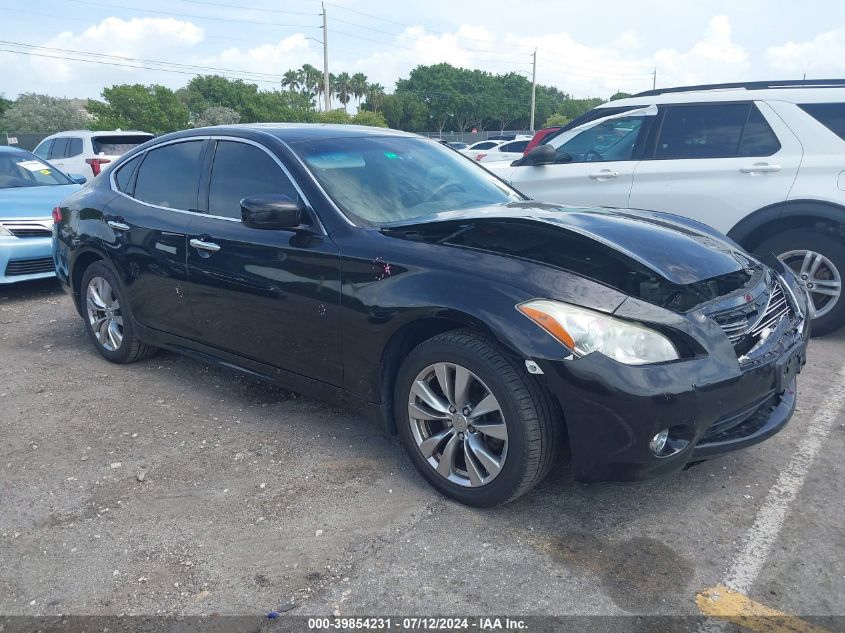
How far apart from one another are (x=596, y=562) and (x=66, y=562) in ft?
6.82

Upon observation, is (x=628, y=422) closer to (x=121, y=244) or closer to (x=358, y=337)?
(x=358, y=337)

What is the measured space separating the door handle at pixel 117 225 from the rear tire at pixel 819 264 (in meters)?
4.64

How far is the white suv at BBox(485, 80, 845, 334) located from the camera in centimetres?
515

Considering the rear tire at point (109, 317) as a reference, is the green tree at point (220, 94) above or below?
above

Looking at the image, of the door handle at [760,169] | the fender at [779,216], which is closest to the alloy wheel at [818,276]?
the fender at [779,216]

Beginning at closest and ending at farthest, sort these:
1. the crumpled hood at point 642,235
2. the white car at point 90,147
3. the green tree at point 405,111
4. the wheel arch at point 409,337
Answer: the wheel arch at point 409,337
the crumpled hood at point 642,235
the white car at point 90,147
the green tree at point 405,111

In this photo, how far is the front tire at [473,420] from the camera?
2.68 metres

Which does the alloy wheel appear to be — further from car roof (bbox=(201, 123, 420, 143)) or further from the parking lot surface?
car roof (bbox=(201, 123, 420, 143))

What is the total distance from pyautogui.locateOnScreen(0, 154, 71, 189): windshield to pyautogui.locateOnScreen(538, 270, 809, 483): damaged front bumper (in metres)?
7.84

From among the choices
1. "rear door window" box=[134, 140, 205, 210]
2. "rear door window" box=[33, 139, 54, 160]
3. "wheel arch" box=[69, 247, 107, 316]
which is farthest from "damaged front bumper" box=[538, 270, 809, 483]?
"rear door window" box=[33, 139, 54, 160]

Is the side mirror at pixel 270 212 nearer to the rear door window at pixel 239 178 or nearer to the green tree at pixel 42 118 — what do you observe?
the rear door window at pixel 239 178

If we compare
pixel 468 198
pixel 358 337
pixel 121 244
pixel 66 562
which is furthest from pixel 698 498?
pixel 121 244

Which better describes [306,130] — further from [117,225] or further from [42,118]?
[42,118]

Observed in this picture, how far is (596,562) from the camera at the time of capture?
2619 mm
